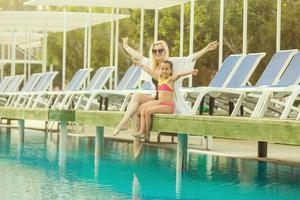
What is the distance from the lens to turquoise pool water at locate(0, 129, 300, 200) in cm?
736

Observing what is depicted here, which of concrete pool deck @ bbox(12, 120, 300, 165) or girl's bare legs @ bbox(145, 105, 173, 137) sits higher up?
girl's bare legs @ bbox(145, 105, 173, 137)

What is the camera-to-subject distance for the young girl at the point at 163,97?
8719 millimetres

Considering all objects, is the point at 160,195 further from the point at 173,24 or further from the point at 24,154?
the point at 173,24

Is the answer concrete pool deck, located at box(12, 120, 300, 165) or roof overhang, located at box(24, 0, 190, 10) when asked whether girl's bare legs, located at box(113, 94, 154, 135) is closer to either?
concrete pool deck, located at box(12, 120, 300, 165)

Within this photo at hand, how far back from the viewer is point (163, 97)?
8.97m

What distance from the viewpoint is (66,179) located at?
832 centimetres

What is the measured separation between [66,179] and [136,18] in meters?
27.3

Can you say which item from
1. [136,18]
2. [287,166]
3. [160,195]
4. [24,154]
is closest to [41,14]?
[24,154]

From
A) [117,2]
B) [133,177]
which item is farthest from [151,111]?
[117,2]

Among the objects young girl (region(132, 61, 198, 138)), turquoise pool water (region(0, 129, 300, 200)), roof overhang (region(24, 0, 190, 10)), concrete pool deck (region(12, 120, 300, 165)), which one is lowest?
turquoise pool water (region(0, 129, 300, 200))

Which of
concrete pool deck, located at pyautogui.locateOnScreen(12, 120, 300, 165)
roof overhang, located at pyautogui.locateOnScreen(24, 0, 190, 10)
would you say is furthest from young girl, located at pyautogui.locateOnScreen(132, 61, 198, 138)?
roof overhang, located at pyautogui.locateOnScreen(24, 0, 190, 10)

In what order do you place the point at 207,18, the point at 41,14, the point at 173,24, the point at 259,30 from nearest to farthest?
the point at 41,14 → the point at 259,30 → the point at 207,18 → the point at 173,24

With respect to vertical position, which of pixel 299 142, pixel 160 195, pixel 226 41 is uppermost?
pixel 226 41

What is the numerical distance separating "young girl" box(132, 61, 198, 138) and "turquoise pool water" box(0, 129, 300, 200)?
1.84 ft
